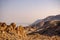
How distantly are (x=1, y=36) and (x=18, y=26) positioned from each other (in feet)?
19.4

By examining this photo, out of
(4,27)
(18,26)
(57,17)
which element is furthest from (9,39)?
(57,17)

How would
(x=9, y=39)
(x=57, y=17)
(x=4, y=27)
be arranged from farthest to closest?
(x=57, y=17), (x=4, y=27), (x=9, y=39)

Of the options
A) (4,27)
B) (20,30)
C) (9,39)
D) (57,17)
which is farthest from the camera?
(57,17)

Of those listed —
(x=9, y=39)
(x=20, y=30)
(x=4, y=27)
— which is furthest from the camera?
(x=20, y=30)

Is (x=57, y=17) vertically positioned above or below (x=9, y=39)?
above

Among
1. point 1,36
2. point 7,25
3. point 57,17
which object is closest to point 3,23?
point 7,25

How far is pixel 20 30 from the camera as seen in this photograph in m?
20.9

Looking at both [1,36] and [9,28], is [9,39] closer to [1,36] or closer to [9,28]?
[1,36]

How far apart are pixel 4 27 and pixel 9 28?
605 millimetres

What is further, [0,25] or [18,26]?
[18,26]

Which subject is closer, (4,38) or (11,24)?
(4,38)

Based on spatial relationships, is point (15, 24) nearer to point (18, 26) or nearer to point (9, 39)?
point (18, 26)

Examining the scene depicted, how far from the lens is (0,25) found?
19.6 meters

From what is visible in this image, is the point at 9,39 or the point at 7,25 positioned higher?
the point at 7,25
